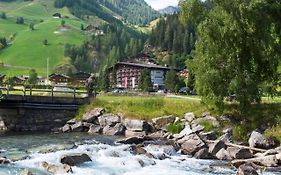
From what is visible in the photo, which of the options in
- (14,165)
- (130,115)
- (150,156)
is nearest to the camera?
(14,165)

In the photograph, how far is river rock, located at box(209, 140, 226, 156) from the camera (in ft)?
109

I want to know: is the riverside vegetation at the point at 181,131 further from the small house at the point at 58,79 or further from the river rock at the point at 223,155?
the small house at the point at 58,79

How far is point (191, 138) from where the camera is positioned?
119ft

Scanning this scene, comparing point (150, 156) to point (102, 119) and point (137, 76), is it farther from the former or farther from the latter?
point (137, 76)

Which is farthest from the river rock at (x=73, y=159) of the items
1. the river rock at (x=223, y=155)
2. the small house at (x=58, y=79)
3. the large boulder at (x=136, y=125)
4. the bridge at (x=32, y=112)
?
the small house at (x=58, y=79)

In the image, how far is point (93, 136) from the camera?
44.9m

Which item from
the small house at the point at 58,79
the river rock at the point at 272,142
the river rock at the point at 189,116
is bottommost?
the river rock at the point at 272,142

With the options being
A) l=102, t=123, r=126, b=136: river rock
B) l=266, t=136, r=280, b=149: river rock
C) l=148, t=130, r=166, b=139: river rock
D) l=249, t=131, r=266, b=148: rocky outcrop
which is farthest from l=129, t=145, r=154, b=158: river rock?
l=102, t=123, r=126, b=136: river rock

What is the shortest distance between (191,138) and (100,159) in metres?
9.14

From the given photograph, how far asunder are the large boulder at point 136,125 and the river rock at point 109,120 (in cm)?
164

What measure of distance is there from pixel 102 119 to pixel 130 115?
3.32 metres

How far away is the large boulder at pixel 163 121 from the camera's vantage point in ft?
150

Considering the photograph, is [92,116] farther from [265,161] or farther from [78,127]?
[265,161]

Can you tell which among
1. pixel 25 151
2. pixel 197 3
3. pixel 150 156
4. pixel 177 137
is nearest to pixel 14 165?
pixel 25 151
